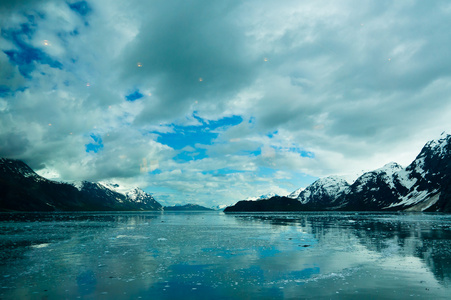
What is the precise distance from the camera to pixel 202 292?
56.4 feet

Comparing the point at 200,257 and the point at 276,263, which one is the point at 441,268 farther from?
the point at 200,257

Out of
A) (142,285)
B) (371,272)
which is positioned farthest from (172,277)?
(371,272)

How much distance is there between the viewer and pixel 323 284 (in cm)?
1858

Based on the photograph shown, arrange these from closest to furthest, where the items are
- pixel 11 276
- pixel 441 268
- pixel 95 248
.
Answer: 1. pixel 11 276
2. pixel 441 268
3. pixel 95 248

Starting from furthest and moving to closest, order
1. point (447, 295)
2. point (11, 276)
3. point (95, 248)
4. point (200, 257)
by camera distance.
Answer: point (95, 248) → point (200, 257) → point (11, 276) → point (447, 295)

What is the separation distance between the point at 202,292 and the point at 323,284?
8321 mm

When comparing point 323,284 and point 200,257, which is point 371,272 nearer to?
point 323,284

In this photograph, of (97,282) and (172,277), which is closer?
(97,282)

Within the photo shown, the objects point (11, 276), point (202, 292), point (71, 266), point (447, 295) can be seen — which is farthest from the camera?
point (71, 266)

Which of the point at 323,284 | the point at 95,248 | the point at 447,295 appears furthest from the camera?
the point at 95,248

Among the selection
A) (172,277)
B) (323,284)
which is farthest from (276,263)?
(172,277)

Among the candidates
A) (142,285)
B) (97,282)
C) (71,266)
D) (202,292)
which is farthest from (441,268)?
(71,266)

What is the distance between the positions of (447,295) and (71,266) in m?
28.4

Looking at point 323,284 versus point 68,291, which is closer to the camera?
point 68,291
